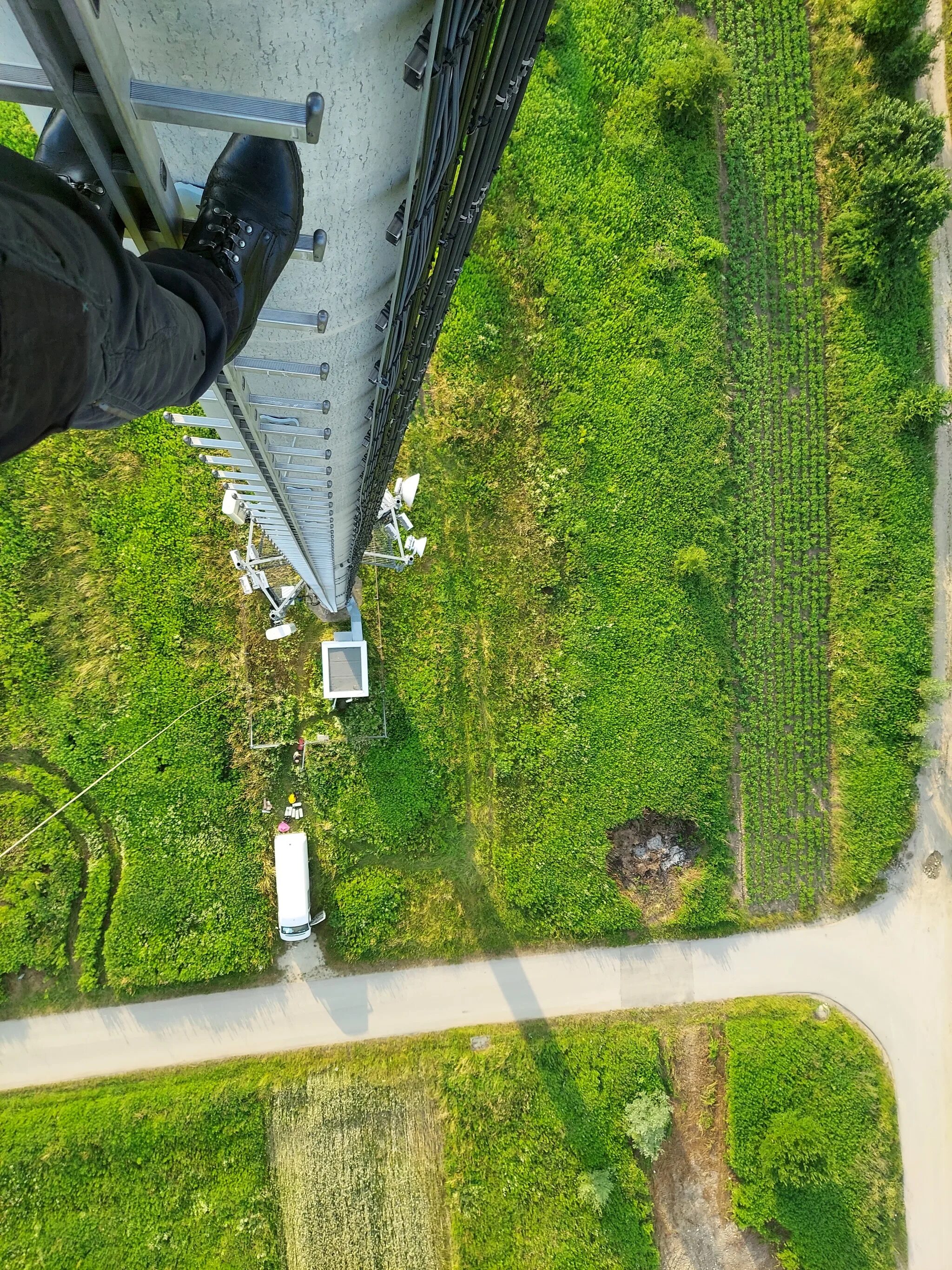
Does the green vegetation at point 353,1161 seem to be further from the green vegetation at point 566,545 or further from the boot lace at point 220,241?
the boot lace at point 220,241

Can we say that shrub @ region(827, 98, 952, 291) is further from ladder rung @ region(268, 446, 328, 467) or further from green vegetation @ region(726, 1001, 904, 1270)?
green vegetation @ region(726, 1001, 904, 1270)

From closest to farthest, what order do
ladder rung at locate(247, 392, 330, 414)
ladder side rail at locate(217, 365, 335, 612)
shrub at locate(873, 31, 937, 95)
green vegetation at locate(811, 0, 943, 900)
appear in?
1. ladder side rail at locate(217, 365, 335, 612)
2. ladder rung at locate(247, 392, 330, 414)
3. shrub at locate(873, 31, 937, 95)
4. green vegetation at locate(811, 0, 943, 900)

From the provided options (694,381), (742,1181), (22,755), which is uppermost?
(694,381)

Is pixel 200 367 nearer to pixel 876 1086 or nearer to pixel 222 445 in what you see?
pixel 222 445

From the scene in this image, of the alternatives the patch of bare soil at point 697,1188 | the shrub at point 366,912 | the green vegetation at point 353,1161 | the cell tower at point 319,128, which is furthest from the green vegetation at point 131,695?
the patch of bare soil at point 697,1188

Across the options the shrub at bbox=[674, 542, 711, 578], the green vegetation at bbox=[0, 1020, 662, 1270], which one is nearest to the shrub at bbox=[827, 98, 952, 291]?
the shrub at bbox=[674, 542, 711, 578]

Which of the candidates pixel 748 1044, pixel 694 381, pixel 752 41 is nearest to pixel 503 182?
pixel 694 381

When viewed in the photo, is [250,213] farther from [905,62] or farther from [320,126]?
[905,62]
